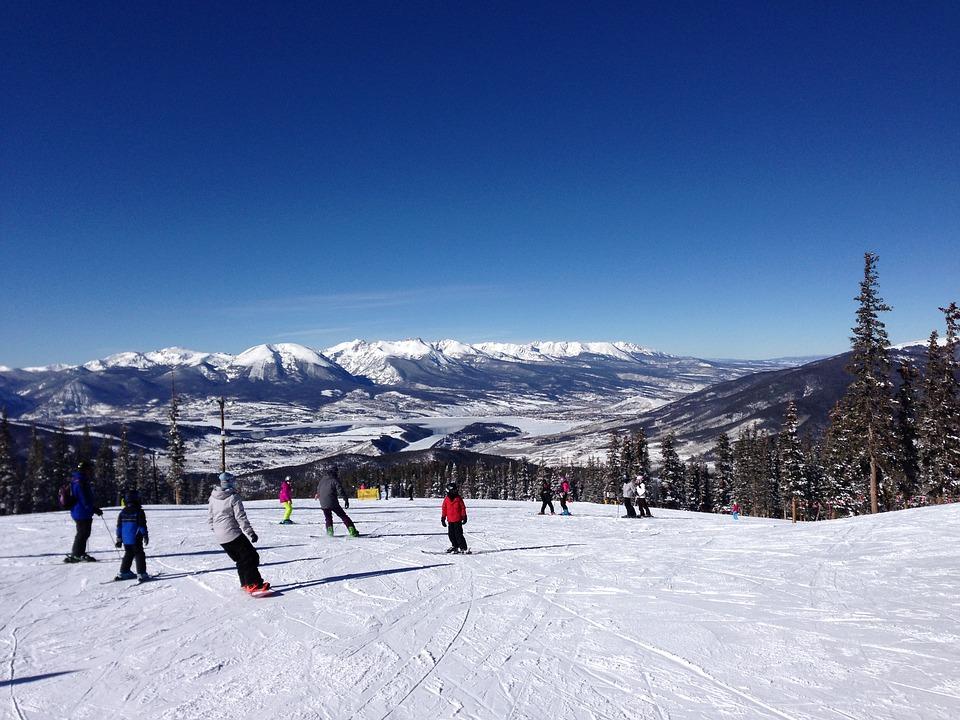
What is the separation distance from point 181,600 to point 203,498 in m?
99.8

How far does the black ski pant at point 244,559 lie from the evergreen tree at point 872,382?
1379 inches

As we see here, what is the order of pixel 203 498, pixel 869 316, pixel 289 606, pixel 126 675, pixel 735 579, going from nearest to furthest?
pixel 126 675, pixel 289 606, pixel 735 579, pixel 869 316, pixel 203 498

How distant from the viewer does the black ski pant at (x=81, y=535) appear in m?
11.5

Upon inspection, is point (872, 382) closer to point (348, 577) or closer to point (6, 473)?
point (348, 577)

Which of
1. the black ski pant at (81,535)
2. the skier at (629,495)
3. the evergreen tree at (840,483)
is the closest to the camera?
the black ski pant at (81,535)

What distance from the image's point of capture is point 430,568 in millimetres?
11680

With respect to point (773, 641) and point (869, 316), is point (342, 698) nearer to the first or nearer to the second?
point (773, 641)

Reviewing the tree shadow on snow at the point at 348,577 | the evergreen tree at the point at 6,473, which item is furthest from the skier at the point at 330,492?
the evergreen tree at the point at 6,473

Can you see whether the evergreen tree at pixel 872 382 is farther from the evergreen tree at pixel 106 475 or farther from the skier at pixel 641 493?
the evergreen tree at pixel 106 475

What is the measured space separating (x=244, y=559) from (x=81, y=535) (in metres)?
5.11

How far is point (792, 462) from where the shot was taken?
46.6m

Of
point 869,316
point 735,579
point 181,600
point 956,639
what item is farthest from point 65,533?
point 869,316

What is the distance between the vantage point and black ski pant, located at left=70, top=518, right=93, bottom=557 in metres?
11.5

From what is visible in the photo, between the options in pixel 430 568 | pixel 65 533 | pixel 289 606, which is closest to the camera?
pixel 289 606
